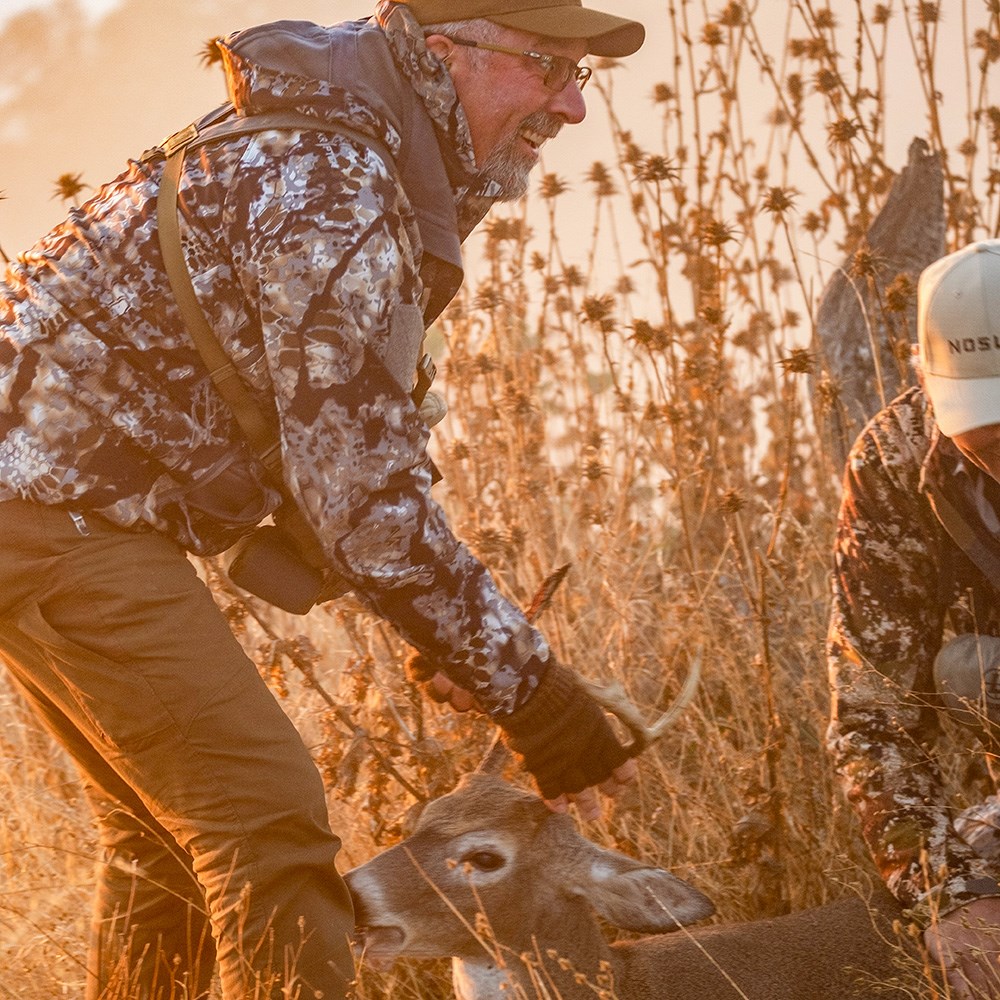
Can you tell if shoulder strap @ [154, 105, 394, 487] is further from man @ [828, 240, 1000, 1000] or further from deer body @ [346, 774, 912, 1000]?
man @ [828, 240, 1000, 1000]

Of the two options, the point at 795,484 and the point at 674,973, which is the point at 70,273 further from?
the point at 795,484

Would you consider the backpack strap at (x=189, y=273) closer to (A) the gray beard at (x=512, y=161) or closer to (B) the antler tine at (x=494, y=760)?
(A) the gray beard at (x=512, y=161)

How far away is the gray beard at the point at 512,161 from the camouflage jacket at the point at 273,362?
0.24 metres

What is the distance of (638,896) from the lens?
3537mm

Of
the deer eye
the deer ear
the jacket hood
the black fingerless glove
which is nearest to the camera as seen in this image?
the jacket hood

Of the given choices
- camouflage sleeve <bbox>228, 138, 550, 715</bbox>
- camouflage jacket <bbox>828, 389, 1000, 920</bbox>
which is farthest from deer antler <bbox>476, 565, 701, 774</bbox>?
camouflage jacket <bbox>828, 389, 1000, 920</bbox>

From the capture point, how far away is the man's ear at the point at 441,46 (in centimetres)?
313

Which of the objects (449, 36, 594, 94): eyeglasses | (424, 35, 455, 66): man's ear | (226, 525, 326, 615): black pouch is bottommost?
(226, 525, 326, 615): black pouch

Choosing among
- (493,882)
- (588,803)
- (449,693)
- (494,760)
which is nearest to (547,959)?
(493,882)

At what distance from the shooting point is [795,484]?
6648 mm

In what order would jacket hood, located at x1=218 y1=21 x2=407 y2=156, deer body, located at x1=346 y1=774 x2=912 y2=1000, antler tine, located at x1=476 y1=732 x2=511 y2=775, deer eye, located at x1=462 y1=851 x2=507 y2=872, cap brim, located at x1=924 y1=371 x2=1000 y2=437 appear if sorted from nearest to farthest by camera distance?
jacket hood, located at x1=218 y1=21 x2=407 y2=156 → cap brim, located at x1=924 y1=371 x2=1000 y2=437 → deer body, located at x1=346 y1=774 x2=912 y2=1000 → deer eye, located at x1=462 y1=851 x2=507 y2=872 → antler tine, located at x1=476 y1=732 x2=511 y2=775

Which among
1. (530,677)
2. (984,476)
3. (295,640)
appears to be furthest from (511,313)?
(530,677)

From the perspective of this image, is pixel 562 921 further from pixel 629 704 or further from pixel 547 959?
pixel 629 704

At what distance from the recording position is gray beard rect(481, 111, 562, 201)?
3.27 metres
